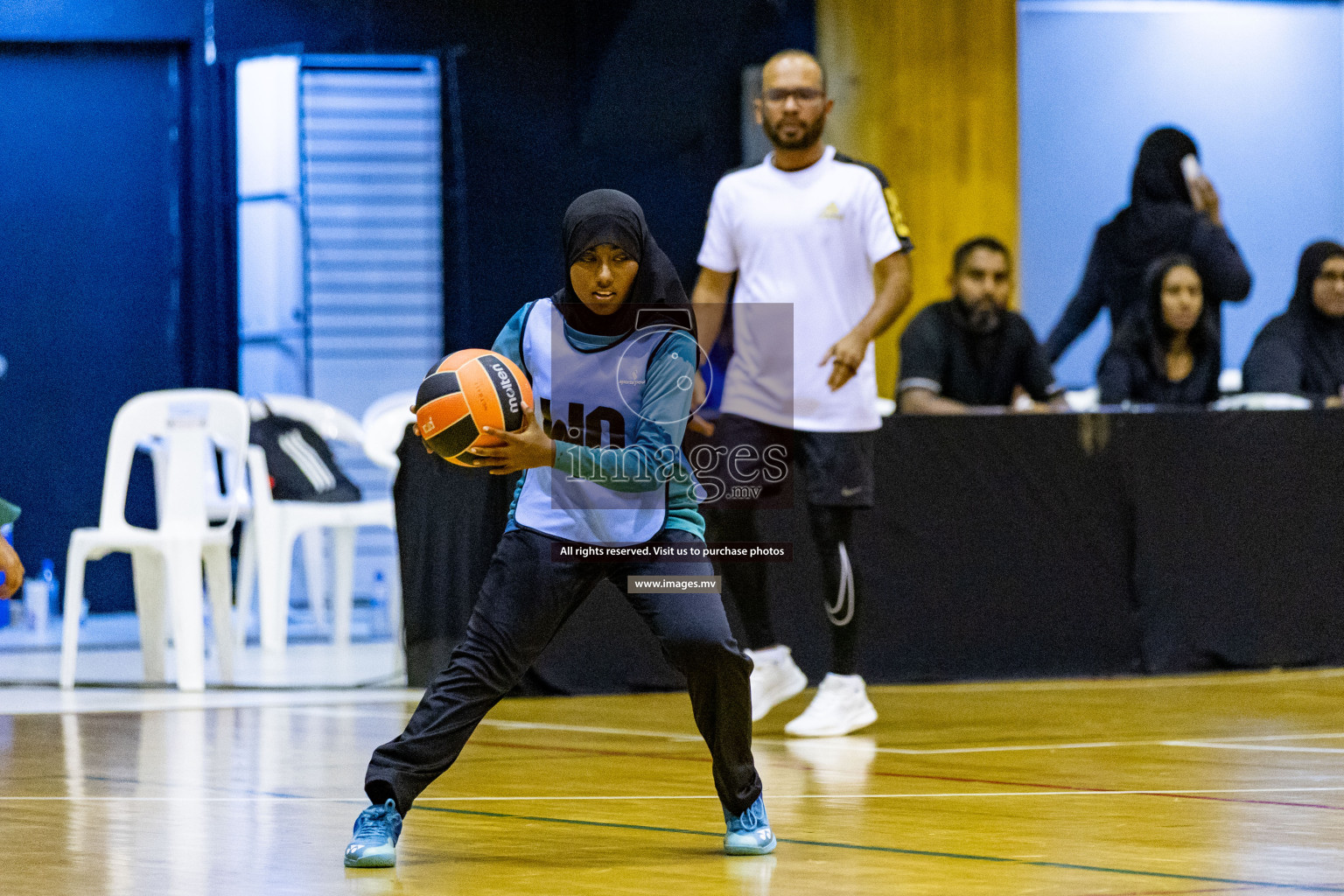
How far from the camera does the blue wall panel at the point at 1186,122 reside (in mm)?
11797

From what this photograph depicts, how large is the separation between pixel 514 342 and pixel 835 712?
2171 mm

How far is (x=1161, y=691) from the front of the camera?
637cm

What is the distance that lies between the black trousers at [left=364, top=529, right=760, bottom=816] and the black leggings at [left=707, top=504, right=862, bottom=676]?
6.26ft

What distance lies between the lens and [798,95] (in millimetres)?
5344

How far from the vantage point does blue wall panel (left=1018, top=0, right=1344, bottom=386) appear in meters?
11.8

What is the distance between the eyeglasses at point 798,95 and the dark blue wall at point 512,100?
5.15m

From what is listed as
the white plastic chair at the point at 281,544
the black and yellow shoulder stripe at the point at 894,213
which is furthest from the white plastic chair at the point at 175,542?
the black and yellow shoulder stripe at the point at 894,213

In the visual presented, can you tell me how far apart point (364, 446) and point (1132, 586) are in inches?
155

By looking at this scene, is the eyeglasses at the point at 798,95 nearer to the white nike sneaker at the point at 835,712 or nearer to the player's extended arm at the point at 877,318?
the player's extended arm at the point at 877,318

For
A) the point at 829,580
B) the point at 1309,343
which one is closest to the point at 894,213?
the point at 829,580

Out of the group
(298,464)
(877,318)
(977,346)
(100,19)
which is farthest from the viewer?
(100,19)

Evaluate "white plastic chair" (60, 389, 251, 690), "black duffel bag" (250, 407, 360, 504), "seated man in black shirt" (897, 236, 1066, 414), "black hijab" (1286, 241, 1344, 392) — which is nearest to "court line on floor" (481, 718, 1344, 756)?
"white plastic chair" (60, 389, 251, 690)

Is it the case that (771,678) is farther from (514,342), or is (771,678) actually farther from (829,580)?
(514,342)

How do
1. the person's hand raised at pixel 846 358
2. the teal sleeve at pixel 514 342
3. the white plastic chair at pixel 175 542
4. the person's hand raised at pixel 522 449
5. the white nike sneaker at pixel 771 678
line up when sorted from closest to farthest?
the person's hand raised at pixel 522 449, the teal sleeve at pixel 514 342, the person's hand raised at pixel 846 358, the white nike sneaker at pixel 771 678, the white plastic chair at pixel 175 542
